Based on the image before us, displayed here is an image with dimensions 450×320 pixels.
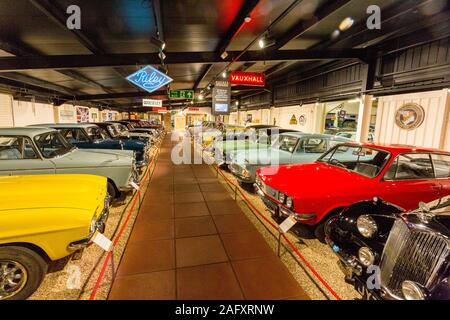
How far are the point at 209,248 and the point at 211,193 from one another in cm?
273

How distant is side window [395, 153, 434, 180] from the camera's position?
3.99 metres

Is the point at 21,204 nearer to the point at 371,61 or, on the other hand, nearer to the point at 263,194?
the point at 263,194

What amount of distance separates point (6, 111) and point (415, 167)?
15372 millimetres

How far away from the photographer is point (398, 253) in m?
2.18

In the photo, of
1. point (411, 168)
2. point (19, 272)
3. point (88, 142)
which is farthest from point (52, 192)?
point (411, 168)

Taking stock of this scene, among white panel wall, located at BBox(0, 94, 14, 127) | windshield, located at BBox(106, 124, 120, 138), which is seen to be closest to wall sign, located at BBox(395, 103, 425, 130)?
windshield, located at BBox(106, 124, 120, 138)

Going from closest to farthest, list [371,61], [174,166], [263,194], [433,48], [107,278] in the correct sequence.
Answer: [107,278], [263,194], [433,48], [371,61], [174,166]

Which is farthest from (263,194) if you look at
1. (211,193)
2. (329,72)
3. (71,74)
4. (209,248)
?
(71,74)

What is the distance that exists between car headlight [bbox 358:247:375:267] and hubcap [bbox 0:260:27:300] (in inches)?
143

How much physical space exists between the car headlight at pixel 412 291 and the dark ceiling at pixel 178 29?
5047mm

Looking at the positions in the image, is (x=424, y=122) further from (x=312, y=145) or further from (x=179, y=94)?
(x=179, y=94)

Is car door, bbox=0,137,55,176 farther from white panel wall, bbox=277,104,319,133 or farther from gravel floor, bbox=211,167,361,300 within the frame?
white panel wall, bbox=277,104,319,133

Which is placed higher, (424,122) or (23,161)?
(424,122)

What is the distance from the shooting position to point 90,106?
20.9 meters
